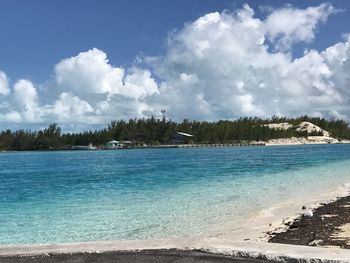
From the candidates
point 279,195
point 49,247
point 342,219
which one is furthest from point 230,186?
point 49,247

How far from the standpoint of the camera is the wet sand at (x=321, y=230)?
13.6 meters

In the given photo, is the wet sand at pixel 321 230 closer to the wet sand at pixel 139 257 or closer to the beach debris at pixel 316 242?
the beach debris at pixel 316 242

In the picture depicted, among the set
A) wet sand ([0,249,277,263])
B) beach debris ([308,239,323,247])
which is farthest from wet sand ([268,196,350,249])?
wet sand ([0,249,277,263])

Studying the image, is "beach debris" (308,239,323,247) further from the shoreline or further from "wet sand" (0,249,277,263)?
"wet sand" (0,249,277,263)

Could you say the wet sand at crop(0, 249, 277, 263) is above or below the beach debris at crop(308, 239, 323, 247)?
above

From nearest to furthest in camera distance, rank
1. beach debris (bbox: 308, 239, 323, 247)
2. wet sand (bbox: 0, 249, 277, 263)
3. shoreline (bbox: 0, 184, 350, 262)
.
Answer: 1. shoreline (bbox: 0, 184, 350, 262)
2. wet sand (bbox: 0, 249, 277, 263)
3. beach debris (bbox: 308, 239, 323, 247)

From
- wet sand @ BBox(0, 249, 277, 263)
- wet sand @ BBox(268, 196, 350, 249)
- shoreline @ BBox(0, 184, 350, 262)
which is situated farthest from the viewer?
wet sand @ BBox(268, 196, 350, 249)

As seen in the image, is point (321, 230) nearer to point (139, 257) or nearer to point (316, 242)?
point (316, 242)

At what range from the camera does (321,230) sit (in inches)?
611

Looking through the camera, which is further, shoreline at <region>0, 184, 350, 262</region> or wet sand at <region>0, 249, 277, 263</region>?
wet sand at <region>0, 249, 277, 263</region>

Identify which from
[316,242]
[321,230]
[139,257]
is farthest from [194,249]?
[321,230]

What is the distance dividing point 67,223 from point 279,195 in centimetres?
1435


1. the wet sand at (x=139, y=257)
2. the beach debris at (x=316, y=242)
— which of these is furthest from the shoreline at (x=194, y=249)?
the beach debris at (x=316, y=242)

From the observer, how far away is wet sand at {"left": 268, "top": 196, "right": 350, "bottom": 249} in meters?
13.6
